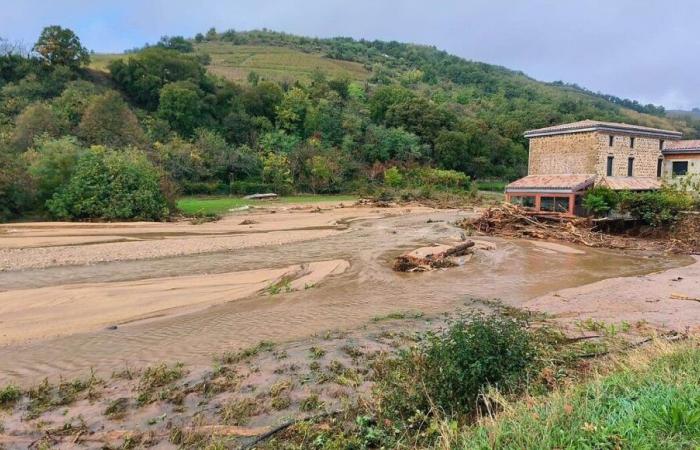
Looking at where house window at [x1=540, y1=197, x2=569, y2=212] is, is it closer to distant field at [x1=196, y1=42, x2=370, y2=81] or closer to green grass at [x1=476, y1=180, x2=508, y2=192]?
green grass at [x1=476, y1=180, x2=508, y2=192]

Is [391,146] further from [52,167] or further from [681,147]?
[52,167]

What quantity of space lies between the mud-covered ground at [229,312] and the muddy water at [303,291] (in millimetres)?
56

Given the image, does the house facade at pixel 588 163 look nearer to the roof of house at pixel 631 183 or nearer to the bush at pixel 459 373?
the roof of house at pixel 631 183

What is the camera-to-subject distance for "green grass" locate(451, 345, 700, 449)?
3.51 m

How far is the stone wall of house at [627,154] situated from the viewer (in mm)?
31980

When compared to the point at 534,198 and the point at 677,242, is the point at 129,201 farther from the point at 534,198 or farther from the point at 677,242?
the point at 677,242

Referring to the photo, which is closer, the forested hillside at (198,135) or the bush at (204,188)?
the forested hillside at (198,135)

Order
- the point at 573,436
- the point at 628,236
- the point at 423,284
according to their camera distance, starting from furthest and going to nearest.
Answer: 1. the point at 628,236
2. the point at 423,284
3. the point at 573,436

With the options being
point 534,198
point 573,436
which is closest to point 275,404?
point 573,436

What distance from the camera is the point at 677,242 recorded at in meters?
24.7

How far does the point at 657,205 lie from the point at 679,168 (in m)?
10.7

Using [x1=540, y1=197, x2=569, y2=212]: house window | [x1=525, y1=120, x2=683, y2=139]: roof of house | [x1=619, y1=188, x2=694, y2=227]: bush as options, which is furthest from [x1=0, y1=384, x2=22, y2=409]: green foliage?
[x1=525, y1=120, x2=683, y2=139]: roof of house

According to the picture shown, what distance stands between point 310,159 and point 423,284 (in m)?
41.7

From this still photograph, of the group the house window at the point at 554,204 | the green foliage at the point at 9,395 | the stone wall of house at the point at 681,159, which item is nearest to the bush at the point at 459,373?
the green foliage at the point at 9,395
